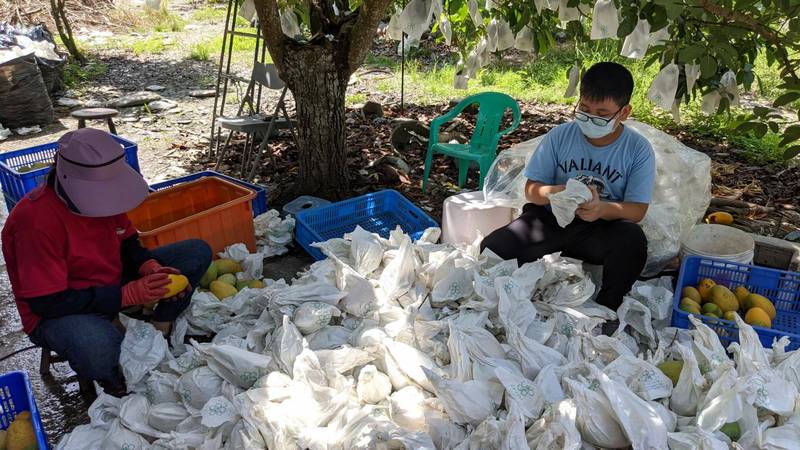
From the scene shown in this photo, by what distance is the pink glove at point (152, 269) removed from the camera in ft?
8.43

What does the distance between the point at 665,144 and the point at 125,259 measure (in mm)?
2752

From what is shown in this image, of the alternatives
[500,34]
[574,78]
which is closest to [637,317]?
[574,78]

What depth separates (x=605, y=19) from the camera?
2346 millimetres

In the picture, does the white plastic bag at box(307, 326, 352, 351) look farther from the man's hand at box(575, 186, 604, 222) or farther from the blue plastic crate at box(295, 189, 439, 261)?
the man's hand at box(575, 186, 604, 222)

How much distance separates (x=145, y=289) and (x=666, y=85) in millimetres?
2334

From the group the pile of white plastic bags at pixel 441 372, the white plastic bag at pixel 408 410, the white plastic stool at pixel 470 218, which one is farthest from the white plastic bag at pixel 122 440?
the white plastic stool at pixel 470 218

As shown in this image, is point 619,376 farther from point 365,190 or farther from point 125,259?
point 365,190

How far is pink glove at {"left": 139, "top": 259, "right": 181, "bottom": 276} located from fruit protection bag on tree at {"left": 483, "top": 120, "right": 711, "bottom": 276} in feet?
5.53

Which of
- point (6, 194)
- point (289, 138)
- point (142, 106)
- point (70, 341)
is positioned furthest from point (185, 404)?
point (142, 106)

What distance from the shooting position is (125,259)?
8.70ft

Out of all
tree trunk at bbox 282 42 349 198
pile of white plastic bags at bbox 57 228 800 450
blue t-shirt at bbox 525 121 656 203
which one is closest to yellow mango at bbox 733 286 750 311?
pile of white plastic bags at bbox 57 228 800 450

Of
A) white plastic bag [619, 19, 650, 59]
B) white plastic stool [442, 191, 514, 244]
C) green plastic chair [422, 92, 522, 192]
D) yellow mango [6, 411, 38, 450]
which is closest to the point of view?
yellow mango [6, 411, 38, 450]

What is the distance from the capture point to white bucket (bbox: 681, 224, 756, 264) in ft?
9.70

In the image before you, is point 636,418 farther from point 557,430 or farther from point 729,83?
point 729,83
